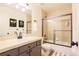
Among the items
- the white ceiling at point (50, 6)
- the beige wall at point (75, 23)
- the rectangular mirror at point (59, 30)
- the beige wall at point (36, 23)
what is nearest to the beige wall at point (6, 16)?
the beige wall at point (36, 23)

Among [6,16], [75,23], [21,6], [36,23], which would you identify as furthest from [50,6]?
[6,16]

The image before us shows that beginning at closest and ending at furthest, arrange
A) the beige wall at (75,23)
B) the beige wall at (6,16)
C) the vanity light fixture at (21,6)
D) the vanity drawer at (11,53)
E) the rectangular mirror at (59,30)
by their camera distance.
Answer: the vanity drawer at (11,53) < the beige wall at (6,16) < the vanity light fixture at (21,6) < the beige wall at (75,23) < the rectangular mirror at (59,30)

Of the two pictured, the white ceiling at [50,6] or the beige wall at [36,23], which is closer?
the white ceiling at [50,6]

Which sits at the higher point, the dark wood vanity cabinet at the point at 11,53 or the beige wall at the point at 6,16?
the beige wall at the point at 6,16

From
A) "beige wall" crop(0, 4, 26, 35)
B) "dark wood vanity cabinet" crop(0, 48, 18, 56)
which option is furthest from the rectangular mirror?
"dark wood vanity cabinet" crop(0, 48, 18, 56)

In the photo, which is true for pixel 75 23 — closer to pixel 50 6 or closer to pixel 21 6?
pixel 50 6

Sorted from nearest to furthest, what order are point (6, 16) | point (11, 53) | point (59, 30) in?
point (11, 53), point (6, 16), point (59, 30)

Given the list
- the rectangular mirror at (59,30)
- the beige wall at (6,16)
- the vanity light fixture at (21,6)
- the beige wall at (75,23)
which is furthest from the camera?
the rectangular mirror at (59,30)

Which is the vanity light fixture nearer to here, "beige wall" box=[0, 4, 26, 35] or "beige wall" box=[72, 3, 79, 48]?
"beige wall" box=[0, 4, 26, 35]

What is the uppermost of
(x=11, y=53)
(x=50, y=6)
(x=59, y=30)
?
(x=50, y=6)

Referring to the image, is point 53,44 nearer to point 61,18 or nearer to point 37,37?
point 37,37

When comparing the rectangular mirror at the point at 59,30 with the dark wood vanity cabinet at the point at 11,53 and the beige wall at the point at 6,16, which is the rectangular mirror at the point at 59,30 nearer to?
the beige wall at the point at 6,16

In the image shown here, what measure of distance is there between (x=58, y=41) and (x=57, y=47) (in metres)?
0.16

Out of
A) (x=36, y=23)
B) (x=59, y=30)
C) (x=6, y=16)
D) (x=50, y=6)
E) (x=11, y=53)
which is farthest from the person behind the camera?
(x=59, y=30)
